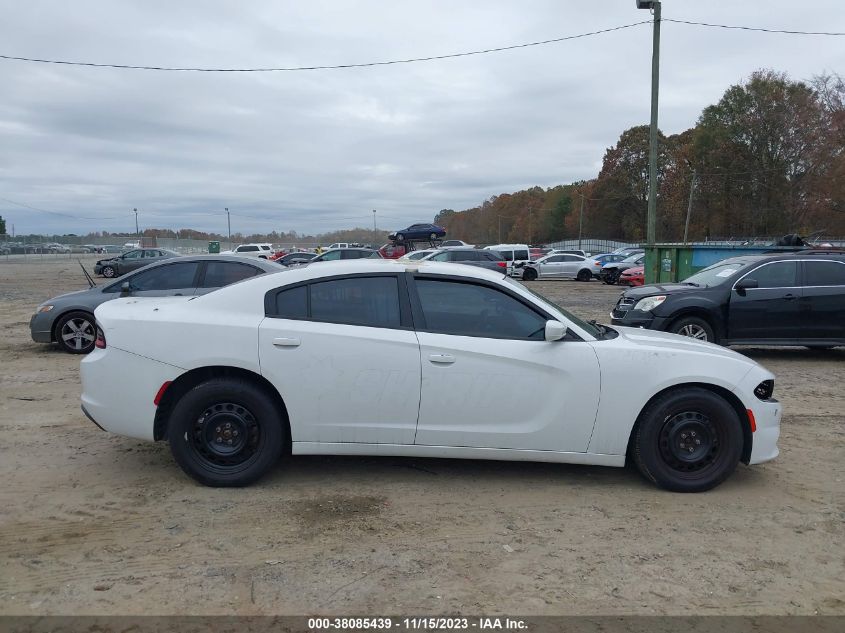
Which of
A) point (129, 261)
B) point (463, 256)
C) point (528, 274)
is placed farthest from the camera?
point (528, 274)

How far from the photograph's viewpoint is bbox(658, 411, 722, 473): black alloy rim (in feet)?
14.8

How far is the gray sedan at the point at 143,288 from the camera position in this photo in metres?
9.32

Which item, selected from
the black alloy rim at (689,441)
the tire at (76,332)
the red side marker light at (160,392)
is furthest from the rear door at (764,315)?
the tire at (76,332)

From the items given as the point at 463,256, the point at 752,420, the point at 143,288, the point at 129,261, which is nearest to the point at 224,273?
the point at 143,288

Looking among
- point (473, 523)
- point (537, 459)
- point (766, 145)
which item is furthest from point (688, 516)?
point (766, 145)

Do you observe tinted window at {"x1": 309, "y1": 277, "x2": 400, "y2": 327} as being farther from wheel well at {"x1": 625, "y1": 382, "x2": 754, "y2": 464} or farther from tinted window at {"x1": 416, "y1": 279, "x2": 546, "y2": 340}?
wheel well at {"x1": 625, "y1": 382, "x2": 754, "y2": 464}

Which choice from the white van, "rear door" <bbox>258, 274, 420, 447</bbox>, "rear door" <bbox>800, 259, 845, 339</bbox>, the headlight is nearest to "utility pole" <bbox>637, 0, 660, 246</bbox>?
"rear door" <bbox>800, 259, 845, 339</bbox>

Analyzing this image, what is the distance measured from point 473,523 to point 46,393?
5518 millimetres

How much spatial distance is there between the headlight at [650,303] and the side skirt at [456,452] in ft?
18.5

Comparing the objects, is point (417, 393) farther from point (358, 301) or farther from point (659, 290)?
point (659, 290)

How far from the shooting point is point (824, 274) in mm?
9695

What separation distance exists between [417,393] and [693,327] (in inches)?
256

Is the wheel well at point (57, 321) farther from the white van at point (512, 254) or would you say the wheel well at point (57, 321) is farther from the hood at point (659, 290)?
the white van at point (512, 254)

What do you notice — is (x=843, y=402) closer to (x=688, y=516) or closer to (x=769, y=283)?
(x=769, y=283)
